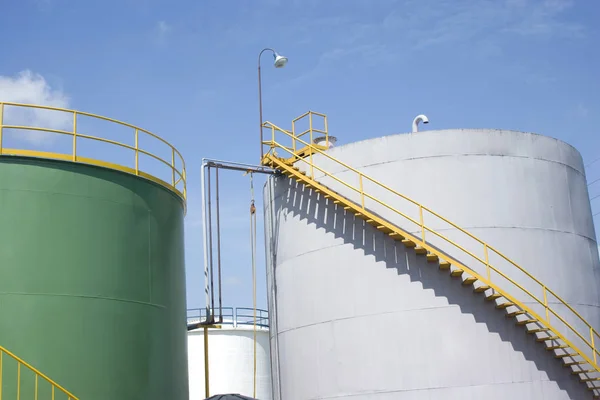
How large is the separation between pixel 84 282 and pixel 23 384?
2.14 m

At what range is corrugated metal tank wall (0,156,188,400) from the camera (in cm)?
1404

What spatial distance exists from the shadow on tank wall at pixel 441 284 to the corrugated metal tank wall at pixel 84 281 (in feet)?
17.1

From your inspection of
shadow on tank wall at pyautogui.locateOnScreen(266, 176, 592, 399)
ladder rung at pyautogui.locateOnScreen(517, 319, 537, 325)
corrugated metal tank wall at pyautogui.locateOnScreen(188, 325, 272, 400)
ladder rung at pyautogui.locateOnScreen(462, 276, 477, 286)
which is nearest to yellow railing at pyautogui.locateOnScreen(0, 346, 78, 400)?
shadow on tank wall at pyautogui.locateOnScreen(266, 176, 592, 399)

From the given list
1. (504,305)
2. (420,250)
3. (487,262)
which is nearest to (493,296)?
(504,305)

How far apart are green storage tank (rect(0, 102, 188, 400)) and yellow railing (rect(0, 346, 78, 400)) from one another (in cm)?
2

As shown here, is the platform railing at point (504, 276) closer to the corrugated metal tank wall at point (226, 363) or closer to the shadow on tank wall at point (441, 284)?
the shadow on tank wall at point (441, 284)

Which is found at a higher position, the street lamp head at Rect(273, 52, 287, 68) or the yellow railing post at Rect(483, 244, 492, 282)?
the street lamp head at Rect(273, 52, 287, 68)

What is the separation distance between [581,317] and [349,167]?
6.65 metres

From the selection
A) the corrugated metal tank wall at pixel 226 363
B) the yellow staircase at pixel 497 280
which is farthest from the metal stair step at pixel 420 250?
the corrugated metal tank wall at pixel 226 363

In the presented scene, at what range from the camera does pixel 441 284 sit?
1867cm

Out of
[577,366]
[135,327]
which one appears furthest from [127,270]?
[577,366]

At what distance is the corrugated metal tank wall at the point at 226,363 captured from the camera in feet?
104

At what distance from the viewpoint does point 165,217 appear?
57.4ft

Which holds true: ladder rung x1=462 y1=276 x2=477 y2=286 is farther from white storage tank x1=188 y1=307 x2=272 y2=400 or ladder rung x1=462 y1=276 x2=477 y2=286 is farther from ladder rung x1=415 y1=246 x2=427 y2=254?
white storage tank x1=188 y1=307 x2=272 y2=400
